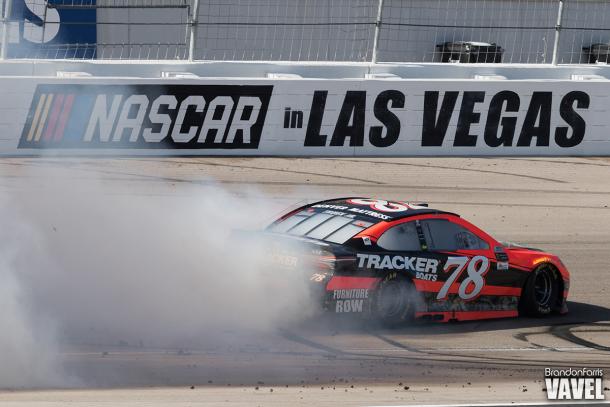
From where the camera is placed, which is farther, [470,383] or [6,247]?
[6,247]

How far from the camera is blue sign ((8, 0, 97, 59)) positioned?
17.9 m

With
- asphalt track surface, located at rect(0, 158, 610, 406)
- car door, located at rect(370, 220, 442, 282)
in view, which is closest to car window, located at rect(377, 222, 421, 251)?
car door, located at rect(370, 220, 442, 282)

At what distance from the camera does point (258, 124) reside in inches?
729

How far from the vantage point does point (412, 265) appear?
34.6 feet

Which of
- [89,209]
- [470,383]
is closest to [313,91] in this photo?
[89,209]

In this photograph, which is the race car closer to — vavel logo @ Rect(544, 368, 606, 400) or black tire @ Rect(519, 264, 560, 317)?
black tire @ Rect(519, 264, 560, 317)

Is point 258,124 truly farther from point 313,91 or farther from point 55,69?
point 55,69

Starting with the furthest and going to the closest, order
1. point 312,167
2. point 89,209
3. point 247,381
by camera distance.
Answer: point 312,167 < point 89,209 < point 247,381

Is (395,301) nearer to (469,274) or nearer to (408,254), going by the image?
(408,254)

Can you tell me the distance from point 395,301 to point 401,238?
601mm

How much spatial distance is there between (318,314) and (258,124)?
28.8 ft

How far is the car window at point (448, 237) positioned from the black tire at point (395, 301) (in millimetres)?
551

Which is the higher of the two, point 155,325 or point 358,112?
point 358,112

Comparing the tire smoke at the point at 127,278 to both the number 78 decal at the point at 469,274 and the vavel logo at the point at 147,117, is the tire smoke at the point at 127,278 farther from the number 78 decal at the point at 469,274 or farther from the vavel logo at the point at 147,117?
the vavel logo at the point at 147,117
